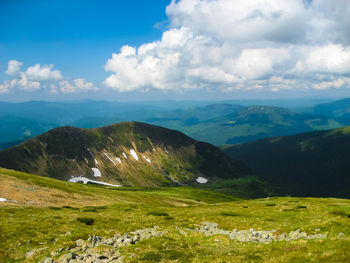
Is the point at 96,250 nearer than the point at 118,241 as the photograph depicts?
Yes

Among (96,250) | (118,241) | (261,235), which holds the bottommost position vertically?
(261,235)

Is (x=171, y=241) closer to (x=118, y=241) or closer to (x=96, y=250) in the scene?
(x=118, y=241)

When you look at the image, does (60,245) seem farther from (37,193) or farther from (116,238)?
(37,193)

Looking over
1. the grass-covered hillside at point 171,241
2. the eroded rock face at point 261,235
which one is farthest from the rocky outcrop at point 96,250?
the eroded rock face at point 261,235

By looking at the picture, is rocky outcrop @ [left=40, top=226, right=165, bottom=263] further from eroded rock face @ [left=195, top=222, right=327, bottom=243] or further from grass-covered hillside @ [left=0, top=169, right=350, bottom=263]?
eroded rock face @ [left=195, top=222, right=327, bottom=243]

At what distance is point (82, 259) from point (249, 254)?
12.1 m

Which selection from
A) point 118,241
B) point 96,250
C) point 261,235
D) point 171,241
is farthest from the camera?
point 261,235

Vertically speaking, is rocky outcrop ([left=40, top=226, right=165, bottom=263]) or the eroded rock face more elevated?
rocky outcrop ([left=40, top=226, right=165, bottom=263])

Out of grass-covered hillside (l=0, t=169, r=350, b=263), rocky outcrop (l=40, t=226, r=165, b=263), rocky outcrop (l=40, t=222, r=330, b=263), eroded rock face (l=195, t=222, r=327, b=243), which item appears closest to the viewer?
grass-covered hillside (l=0, t=169, r=350, b=263)

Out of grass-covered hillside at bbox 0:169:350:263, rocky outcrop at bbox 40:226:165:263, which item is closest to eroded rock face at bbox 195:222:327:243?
grass-covered hillside at bbox 0:169:350:263

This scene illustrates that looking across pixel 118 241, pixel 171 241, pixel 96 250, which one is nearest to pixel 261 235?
pixel 171 241

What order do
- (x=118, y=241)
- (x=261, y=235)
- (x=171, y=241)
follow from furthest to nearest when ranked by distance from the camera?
(x=261, y=235) < (x=171, y=241) < (x=118, y=241)

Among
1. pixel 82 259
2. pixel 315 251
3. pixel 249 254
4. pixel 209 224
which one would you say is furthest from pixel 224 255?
pixel 209 224

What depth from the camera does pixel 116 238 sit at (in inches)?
945
